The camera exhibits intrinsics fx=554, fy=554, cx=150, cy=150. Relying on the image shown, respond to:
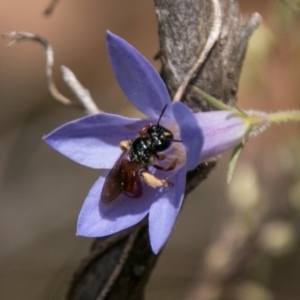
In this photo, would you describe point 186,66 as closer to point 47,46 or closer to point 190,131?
point 190,131

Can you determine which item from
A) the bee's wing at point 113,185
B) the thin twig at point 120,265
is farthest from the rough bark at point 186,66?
the bee's wing at point 113,185

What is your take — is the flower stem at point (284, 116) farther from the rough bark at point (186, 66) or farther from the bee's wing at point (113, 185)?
the bee's wing at point (113, 185)

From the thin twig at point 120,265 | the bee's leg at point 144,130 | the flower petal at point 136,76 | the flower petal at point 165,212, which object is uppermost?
the flower petal at point 136,76

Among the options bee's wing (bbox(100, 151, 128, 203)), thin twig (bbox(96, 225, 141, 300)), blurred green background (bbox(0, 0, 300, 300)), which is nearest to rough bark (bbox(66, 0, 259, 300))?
thin twig (bbox(96, 225, 141, 300))

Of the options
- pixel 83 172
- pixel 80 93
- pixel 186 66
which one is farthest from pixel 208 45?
pixel 83 172

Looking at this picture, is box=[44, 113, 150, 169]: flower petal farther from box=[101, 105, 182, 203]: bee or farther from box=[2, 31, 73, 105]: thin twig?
box=[2, 31, 73, 105]: thin twig

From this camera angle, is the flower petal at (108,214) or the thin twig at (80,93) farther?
the thin twig at (80,93)

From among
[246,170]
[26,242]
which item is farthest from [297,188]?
[26,242]
